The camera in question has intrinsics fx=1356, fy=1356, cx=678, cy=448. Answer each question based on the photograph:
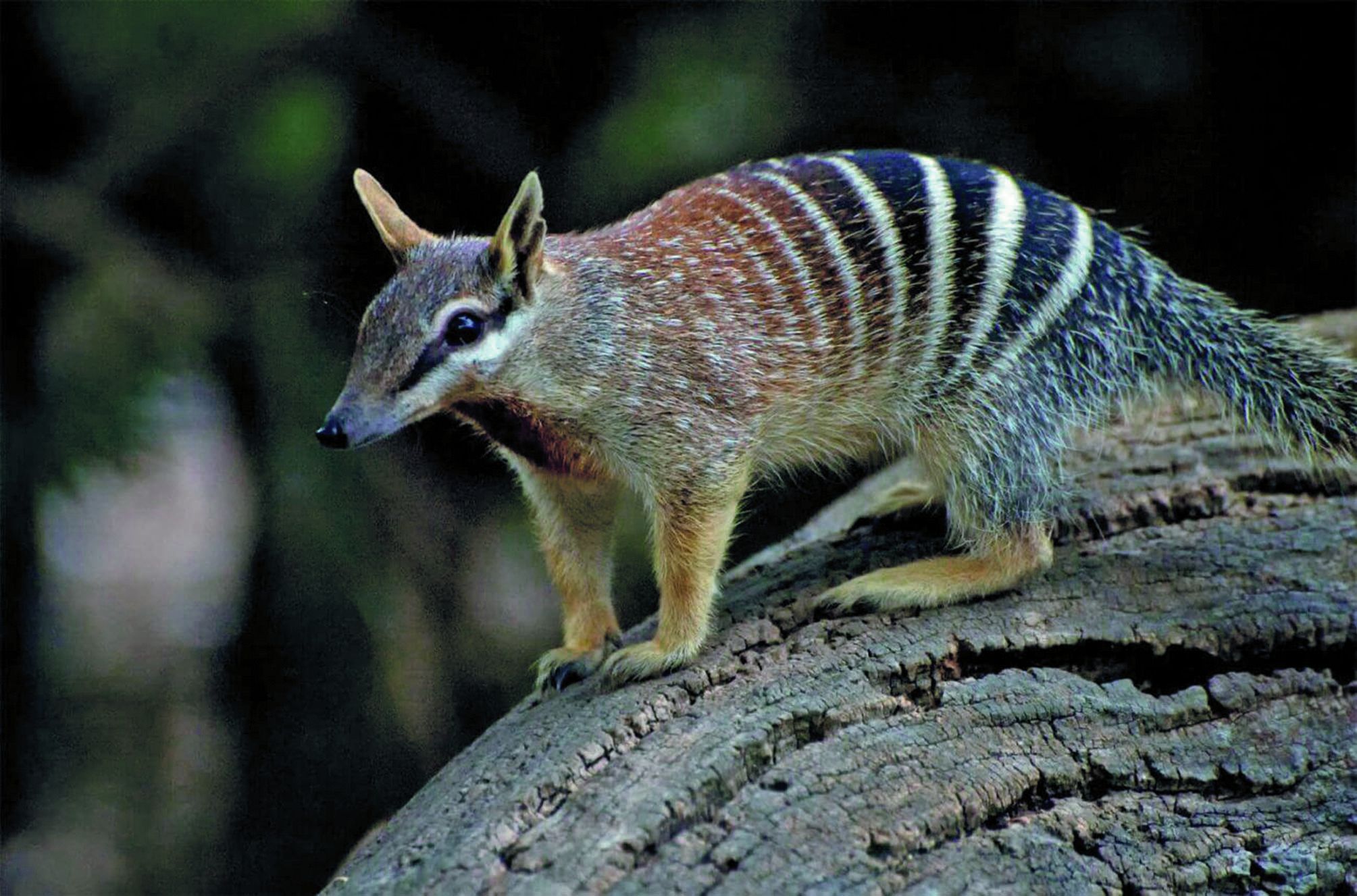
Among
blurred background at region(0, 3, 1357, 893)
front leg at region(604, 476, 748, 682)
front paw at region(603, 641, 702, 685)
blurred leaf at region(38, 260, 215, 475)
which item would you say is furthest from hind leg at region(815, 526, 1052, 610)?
blurred leaf at region(38, 260, 215, 475)

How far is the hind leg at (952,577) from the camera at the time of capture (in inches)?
118

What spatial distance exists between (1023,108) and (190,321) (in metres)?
2.67

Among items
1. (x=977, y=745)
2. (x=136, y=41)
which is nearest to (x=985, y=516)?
(x=977, y=745)

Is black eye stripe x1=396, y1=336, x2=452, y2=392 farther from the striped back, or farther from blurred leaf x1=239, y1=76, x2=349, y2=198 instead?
blurred leaf x1=239, y1=76, x2=349, y2=198

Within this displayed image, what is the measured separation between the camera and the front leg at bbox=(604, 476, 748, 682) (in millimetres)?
2807

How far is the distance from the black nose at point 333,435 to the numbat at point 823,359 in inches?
12.6

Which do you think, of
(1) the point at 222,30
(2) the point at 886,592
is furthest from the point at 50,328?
(2) the point at 886,592

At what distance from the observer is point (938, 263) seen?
316 cm

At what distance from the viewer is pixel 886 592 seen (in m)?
3.02

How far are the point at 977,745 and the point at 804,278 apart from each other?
114cm

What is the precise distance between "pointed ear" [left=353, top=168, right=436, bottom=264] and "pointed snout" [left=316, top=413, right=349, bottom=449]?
1.71ft

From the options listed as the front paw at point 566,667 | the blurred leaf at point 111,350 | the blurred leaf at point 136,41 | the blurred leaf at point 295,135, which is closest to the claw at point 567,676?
the front paw at point 566,667

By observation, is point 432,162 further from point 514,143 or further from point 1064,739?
point 1064,739

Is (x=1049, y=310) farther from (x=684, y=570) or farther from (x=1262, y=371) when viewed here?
(x=684, y=570)
